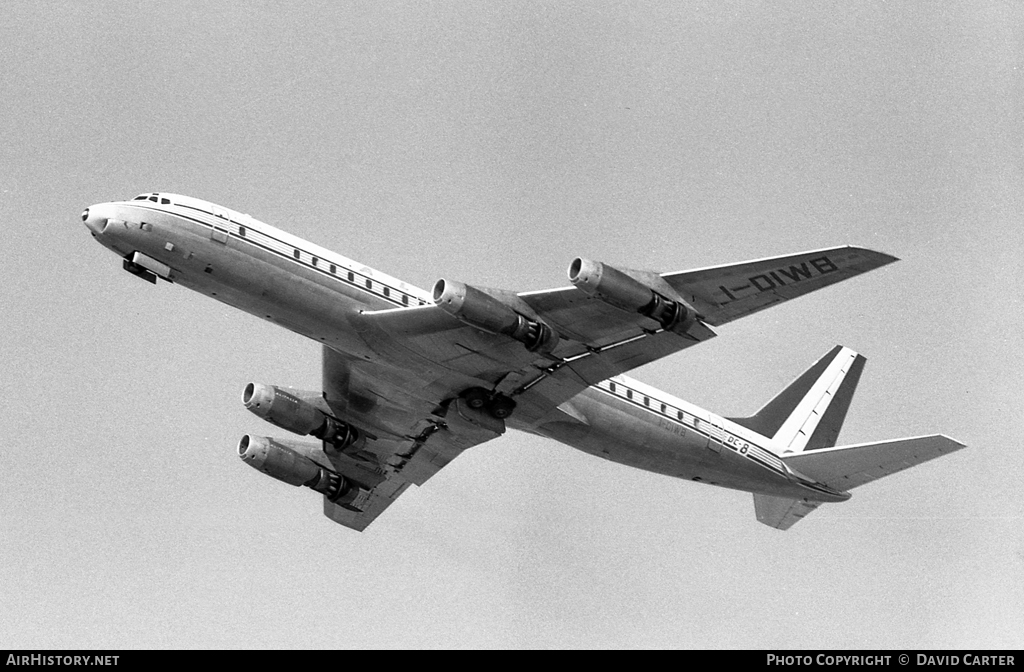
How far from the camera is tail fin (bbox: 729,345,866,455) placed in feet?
148

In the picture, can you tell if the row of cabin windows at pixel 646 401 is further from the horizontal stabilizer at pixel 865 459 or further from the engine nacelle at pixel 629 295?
the engine nacelle at pixel 629 295

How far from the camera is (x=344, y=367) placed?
136ft

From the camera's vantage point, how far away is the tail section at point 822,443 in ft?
132

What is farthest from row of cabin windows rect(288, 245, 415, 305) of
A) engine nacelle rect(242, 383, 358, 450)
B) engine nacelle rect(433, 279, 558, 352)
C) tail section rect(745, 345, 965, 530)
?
tail section rect(745, 345, 965, 530)

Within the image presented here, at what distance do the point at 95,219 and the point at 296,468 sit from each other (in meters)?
12.6

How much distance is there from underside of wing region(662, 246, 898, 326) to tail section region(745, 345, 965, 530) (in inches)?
316

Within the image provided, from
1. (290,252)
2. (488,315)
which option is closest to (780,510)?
(488,315)

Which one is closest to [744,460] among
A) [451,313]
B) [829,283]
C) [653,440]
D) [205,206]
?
[653,440]

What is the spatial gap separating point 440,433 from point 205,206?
11290 millimetres

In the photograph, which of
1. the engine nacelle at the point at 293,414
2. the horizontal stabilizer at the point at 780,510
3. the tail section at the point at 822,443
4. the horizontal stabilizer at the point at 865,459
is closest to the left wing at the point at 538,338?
Answer: the engine nacelle at the point at 293,414

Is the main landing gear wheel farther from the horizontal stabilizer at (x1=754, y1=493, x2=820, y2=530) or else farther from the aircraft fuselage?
the horizontal stabilizer at (x1=754, y1=493, x2=820, y2=530)

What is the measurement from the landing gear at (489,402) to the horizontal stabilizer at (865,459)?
10.4m

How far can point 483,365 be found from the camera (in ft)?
122

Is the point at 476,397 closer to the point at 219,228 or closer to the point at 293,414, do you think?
the point at 293,414
